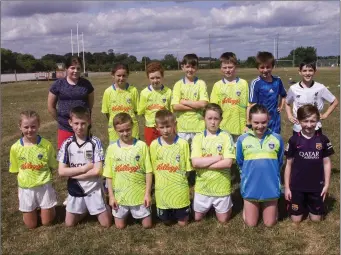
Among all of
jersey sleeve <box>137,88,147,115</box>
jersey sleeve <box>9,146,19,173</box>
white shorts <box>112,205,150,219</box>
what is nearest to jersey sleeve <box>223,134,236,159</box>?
white shorts <box>112,205,150,219</box>

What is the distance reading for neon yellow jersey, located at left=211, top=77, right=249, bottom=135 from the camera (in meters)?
6.01

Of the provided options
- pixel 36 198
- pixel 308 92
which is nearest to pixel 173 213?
pixel 36 198

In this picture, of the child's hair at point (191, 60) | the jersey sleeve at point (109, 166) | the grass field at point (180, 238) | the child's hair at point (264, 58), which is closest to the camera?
the grass field at point (180, 238)

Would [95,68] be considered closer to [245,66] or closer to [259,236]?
[245,66]

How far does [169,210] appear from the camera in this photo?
516 cm

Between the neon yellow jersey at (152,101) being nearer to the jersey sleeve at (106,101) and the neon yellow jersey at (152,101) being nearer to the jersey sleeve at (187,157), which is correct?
the jersey sleeve at (106,101)

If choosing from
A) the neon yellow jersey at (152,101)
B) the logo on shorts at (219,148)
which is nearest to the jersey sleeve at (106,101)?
the neon yellow jersey at (152,101)

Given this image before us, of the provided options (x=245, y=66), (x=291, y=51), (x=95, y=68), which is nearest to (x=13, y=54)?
(x=95, y=68)

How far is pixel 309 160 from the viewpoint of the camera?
498 cm

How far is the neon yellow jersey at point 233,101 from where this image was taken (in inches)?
237

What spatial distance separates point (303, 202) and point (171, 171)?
5.78 ft

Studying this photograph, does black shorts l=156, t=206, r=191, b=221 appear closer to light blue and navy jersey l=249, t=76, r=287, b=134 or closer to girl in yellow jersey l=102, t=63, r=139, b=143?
girl in yellow jersey l=102, t=63, r=139, b=143

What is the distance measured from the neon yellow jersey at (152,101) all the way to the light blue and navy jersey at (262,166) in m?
1.61

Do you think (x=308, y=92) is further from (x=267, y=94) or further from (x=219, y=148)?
(x=219, y=148)
